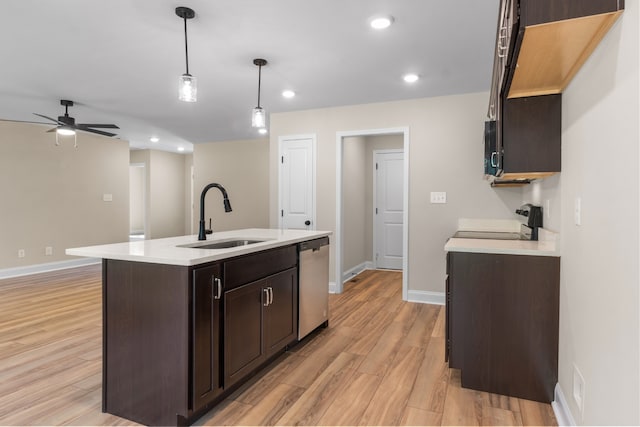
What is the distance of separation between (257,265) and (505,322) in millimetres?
1495

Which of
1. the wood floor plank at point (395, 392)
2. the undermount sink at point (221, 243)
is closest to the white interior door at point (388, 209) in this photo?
the wood floor plank at point (395, 392)

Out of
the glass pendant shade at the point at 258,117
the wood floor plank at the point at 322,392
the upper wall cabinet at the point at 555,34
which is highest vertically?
the glass pendant shade at the point at 258,117

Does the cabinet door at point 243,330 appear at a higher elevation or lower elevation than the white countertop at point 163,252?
lower

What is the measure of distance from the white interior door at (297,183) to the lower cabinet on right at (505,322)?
2.75 metres

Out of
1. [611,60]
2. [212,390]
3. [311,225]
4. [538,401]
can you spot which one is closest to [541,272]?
[538,401]

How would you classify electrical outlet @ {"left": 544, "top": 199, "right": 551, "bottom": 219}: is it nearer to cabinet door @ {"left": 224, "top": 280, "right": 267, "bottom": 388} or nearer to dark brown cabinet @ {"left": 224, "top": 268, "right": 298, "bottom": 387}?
dark brown cabinet @ {"left": 224, "top": 268, "right": 298, "bottom": 387}

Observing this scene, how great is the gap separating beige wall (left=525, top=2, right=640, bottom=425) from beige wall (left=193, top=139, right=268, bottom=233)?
5.73m

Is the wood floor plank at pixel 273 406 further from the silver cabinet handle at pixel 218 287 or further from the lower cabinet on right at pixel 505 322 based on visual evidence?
the lower cabinet on right at pixel 505 322

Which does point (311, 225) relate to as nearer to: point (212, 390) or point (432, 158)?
point (432, 158)

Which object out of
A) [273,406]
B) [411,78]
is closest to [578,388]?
[273,406]

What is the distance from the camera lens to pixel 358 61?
3.17 metres

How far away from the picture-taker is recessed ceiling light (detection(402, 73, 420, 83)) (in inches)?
138

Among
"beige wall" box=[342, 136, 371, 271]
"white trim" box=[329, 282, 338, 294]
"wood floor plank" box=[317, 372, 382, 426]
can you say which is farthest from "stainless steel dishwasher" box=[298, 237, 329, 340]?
"beige wall" box=[342, 136, 371, 271]

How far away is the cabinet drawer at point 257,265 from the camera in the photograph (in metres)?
2.05
